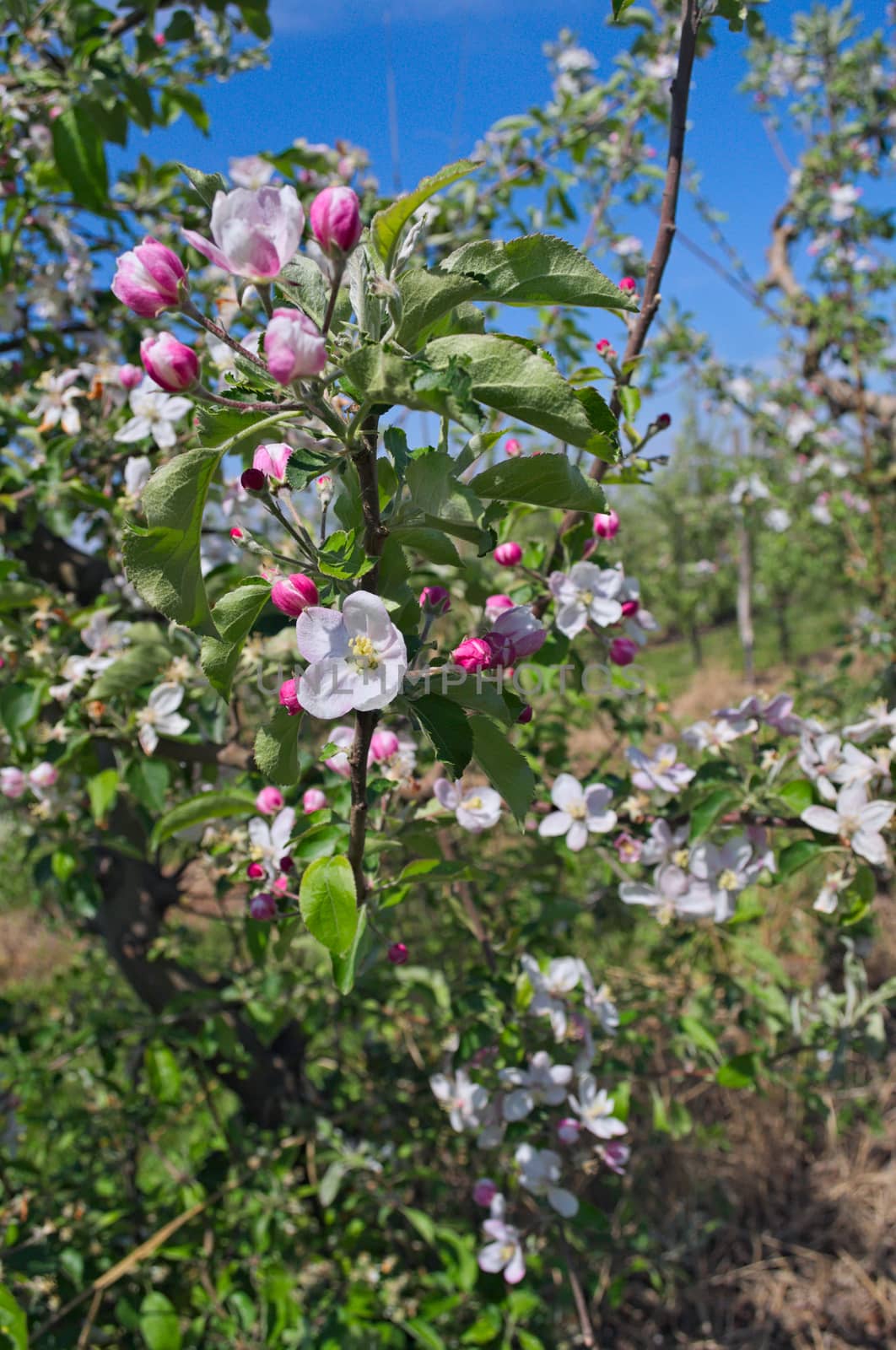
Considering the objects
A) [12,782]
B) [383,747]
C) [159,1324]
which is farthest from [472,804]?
[159,1324]

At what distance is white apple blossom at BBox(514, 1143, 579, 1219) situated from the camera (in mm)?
1490

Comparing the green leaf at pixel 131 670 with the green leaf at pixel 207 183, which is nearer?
the green leaf at pixel 207 183

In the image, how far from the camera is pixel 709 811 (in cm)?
133

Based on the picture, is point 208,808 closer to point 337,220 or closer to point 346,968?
point 346,968

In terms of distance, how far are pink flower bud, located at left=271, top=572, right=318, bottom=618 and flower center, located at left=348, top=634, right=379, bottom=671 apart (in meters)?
0.05

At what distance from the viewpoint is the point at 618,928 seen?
2297 mm

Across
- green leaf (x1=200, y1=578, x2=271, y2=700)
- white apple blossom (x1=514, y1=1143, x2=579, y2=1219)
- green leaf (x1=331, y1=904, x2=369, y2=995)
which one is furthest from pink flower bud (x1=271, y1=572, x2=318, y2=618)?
white apple blossom (x1=514, y1=1143, x2=579, y2=1219)

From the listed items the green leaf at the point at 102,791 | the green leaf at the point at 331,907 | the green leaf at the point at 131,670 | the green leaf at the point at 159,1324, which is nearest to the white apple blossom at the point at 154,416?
the green leaf at the point at 131,670

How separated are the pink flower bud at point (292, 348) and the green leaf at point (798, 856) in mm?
1038

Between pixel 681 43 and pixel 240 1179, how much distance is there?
204 centimetres

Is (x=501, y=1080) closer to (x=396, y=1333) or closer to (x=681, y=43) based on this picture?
(x=396, y=1333)

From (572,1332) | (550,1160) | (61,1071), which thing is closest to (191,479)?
(550,1160)

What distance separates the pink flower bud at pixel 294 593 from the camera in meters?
0.74

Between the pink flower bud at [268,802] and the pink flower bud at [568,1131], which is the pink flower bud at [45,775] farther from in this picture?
the pink flower bud at [568,1131]
